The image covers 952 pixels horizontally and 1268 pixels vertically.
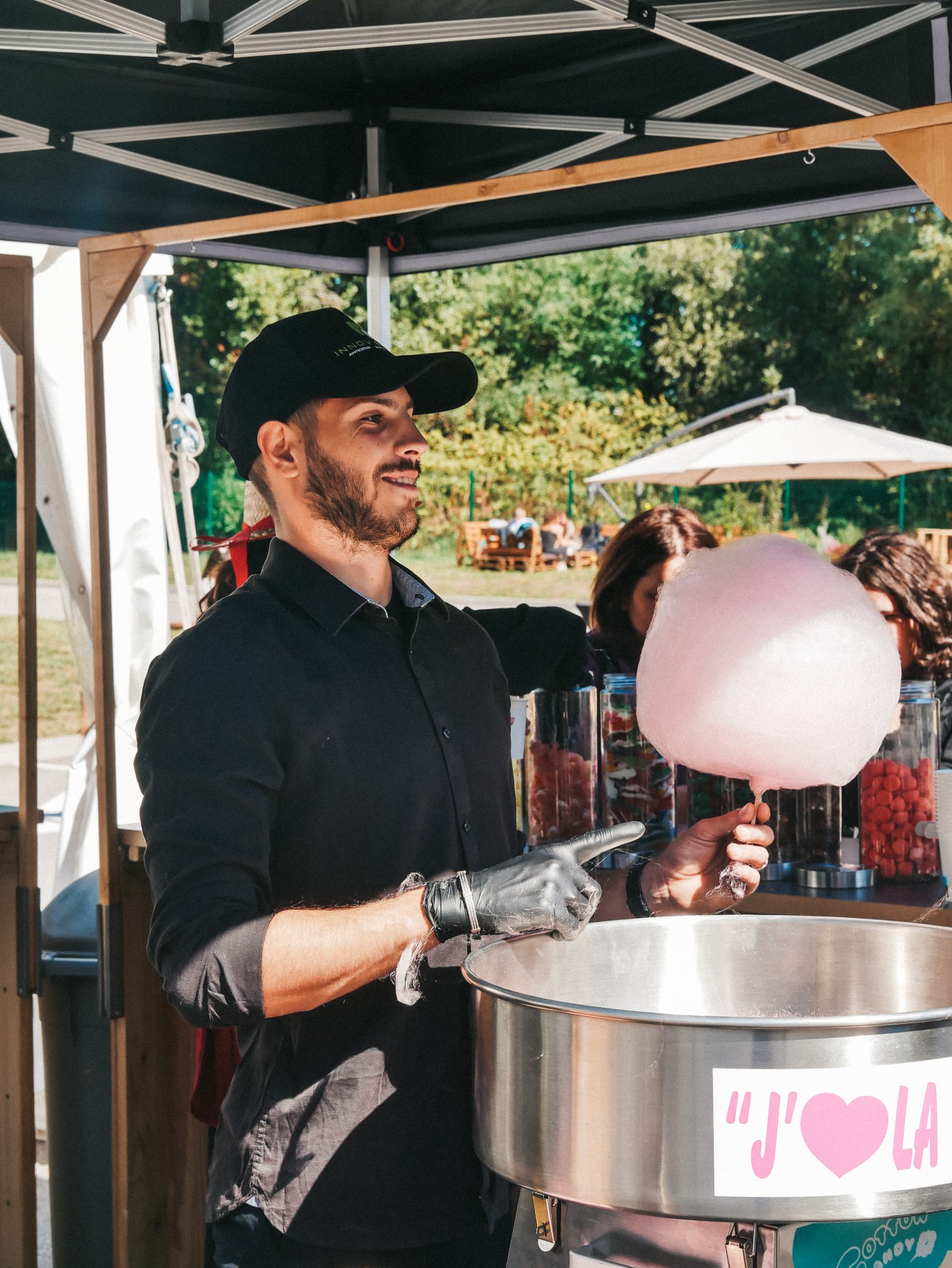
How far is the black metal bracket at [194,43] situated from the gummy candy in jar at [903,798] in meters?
1.65

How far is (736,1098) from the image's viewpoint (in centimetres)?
106

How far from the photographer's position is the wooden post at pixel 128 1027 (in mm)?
2414

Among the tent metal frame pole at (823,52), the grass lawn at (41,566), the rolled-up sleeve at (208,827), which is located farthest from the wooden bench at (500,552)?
the rolled-up sleeve at (208,827)

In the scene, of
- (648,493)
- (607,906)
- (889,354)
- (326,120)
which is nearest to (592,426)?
(648,493)

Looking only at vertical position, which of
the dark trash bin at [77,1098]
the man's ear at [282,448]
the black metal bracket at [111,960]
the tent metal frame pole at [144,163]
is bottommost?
the dark trash bin at [77,1098]

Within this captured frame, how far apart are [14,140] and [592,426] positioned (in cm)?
1805

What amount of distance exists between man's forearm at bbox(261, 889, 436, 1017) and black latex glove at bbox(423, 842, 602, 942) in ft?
0.10

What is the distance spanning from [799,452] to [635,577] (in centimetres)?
361

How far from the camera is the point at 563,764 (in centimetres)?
224

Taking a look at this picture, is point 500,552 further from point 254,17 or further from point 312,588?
point 312,588

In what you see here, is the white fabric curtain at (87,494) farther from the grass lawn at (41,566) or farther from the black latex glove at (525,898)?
the grass lawn at (41,566)

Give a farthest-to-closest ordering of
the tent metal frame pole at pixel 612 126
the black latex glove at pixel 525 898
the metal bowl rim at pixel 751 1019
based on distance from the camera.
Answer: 1. the tent metal frame pole at pixel 612 126
2. the black latex glove at pixel 525 898
3. the metal bowl rim at pixel 751 1019

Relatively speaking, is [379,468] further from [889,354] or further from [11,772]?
[889,354]

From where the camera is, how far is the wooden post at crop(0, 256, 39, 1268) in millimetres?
2471
